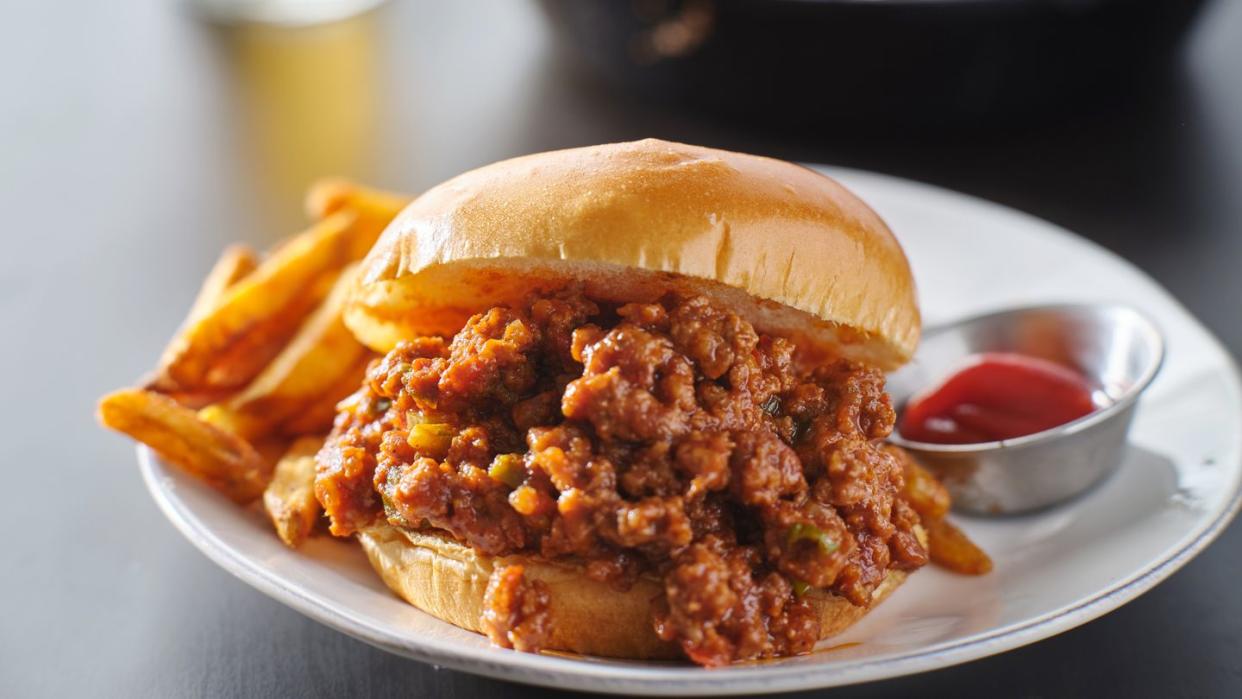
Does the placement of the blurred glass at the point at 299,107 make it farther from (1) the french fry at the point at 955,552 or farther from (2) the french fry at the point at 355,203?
(1) the french fry at the point at 955,552

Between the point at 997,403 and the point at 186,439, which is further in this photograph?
the point at 997,403

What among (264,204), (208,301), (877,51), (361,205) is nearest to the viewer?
(208,301)

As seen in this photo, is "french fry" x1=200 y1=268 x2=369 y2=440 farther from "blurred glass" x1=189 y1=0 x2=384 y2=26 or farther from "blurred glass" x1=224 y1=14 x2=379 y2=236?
"blurred glass" x1=189 y1=0 x2=384 y2=26

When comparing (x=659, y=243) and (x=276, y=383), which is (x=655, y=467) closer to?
(x=659, y=243)

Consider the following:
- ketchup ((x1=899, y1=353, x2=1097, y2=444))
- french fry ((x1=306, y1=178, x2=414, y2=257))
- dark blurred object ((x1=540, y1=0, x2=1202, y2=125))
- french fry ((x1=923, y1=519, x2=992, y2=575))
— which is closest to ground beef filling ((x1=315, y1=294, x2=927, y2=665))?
french fry ((x1=923, y1=519, x2=992, y2=575))

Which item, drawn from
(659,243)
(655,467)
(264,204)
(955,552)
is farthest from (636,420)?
(264,204)

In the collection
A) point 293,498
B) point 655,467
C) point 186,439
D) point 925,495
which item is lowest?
point 925,495

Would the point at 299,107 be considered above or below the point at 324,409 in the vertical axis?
above
